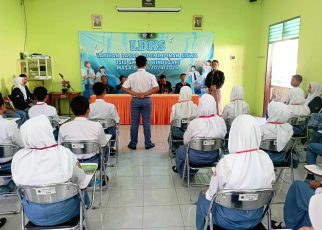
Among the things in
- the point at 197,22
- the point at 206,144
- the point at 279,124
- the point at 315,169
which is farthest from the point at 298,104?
the point at 197,22

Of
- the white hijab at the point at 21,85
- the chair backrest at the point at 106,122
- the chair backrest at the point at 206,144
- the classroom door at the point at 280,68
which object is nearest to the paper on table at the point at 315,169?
the chair backrest at the point at 206,144

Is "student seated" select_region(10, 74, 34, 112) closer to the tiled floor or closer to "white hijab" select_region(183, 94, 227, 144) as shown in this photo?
the tiled floor

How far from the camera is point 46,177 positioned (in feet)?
5.95

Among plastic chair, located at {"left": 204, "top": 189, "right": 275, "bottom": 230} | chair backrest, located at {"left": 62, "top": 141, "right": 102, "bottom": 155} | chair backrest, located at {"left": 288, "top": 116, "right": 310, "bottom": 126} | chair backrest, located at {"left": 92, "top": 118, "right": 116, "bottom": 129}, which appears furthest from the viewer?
chair backrest, located at {"left": 288, "top": 116, "right": 310, "bottom": 126}

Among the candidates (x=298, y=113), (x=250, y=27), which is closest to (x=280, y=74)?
(x=250, y=27)

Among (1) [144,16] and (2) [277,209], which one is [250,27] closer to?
(1) [144,16]

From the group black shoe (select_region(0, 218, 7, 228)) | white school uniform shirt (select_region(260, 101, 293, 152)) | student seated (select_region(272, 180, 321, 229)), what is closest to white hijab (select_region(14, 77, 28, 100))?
black shoe (select_region(0, 218, 7, 228))

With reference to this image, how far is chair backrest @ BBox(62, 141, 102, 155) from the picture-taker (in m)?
2.71

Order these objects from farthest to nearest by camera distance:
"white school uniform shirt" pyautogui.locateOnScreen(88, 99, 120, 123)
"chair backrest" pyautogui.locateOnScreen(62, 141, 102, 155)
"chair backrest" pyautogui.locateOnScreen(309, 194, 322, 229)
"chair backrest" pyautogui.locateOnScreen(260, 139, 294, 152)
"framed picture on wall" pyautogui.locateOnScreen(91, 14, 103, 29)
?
"framed picture on wall" pyautogui.locateOnScreen(91, 14, 103, 29), "white school uniform shirt" pyautogui.locateOnScreen(88, 99, 120, 123), "chair backrest" pyautogui.locateOnScreen(260, 139, 294, 152), "chair backrest" pyautogui.locateOnScreen(62, 141, 102, 155), "chair backrest" pyautogui.locateOnScreen(309, 194, 322, 229)

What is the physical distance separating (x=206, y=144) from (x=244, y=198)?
123 cm

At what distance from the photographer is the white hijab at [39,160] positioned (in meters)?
1.81

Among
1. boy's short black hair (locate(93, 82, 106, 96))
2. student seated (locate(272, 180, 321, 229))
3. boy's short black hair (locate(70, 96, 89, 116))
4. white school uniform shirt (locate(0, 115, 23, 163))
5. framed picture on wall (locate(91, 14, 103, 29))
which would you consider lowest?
student seated (locate(272, 180, 321, 229))

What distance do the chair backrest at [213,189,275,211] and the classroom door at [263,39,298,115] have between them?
18.1ft

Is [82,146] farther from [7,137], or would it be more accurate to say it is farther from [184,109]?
[184,109]
